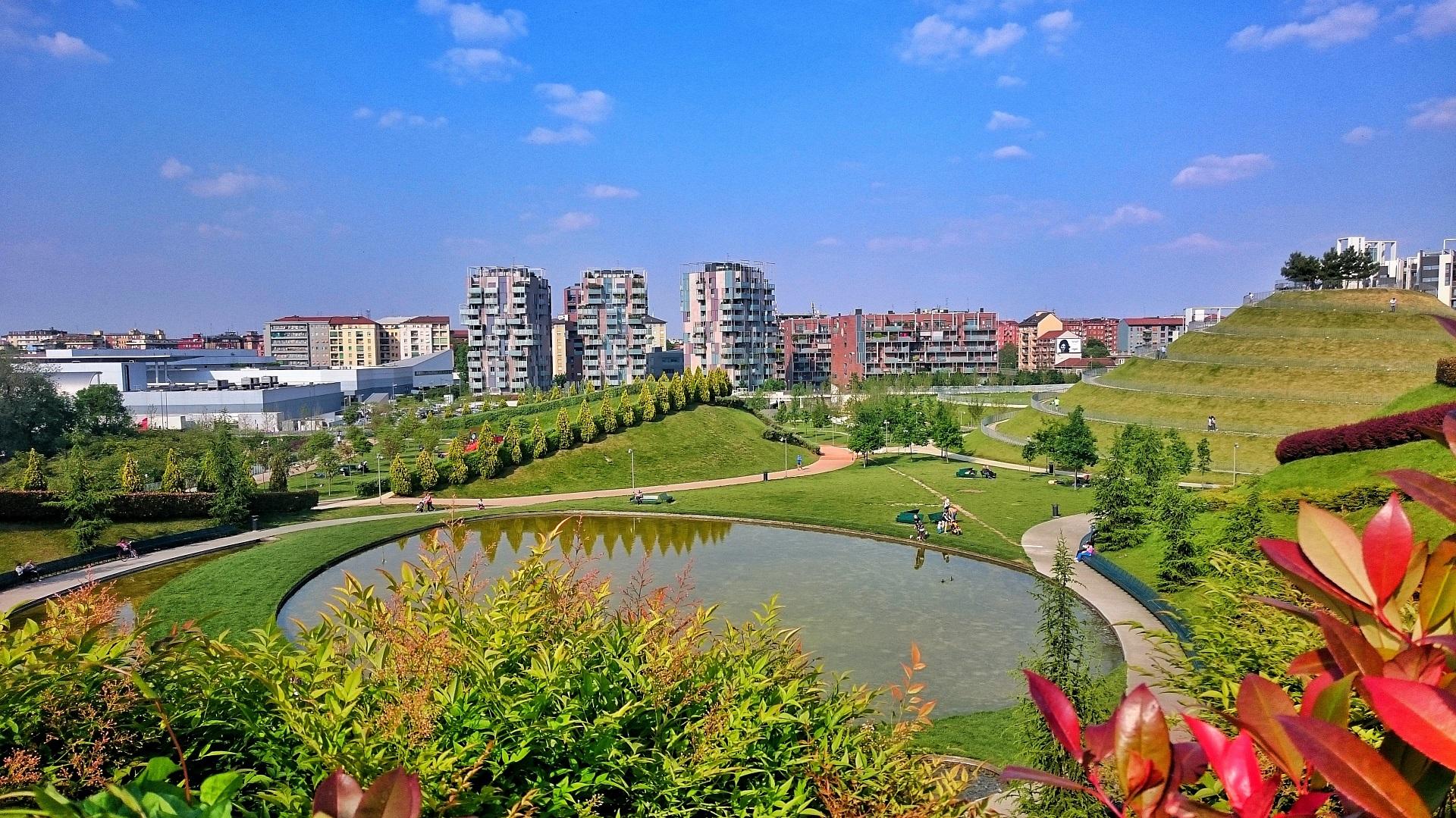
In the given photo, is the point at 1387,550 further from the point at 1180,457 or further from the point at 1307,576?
the point at 1180,457

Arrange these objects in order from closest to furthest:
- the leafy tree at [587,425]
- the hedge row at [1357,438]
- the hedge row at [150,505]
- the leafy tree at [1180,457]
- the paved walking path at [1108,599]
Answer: the paved walking path at [1108,599] → the hedge row at [1357,438] → the hedge row at [150,505] → the leafy tree at [1180,457] → the leafy tree at [587,425]

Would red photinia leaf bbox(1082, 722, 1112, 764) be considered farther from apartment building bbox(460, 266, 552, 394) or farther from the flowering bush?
apartment building bbox(460, 266, 552, 394)

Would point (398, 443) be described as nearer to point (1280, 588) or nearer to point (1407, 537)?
point (1280, 588)

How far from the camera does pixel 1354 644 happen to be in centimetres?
132

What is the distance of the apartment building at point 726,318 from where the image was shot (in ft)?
258

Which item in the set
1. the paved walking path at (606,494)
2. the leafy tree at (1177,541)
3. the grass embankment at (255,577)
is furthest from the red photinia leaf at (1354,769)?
the paved walking path at (606,494)

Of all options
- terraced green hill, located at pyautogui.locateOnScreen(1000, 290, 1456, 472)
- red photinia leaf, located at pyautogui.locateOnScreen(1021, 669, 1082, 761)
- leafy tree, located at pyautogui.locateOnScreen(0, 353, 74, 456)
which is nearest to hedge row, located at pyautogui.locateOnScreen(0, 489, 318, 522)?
leafy tree, located at pyautogui.locateOnScreen(0, 353, 74, 456)

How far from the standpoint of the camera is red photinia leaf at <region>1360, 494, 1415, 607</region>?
1.30 metres

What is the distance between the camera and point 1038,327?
11600 centimetres

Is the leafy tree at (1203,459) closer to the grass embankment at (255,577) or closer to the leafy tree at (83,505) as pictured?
the grass embankment at (255,577)

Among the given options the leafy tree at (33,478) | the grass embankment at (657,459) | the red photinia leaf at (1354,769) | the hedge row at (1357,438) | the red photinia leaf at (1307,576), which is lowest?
the grass embankment at (657,459)

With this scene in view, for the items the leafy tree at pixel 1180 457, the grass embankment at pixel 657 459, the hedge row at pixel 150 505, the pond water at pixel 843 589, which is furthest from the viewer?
the grass embankment at pixel 657 459

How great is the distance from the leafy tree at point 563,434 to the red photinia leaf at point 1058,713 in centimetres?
3645

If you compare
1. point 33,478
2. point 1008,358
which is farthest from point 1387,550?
point 1008,358
